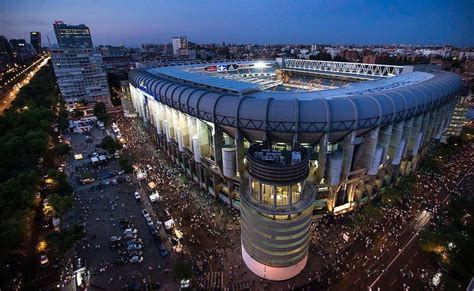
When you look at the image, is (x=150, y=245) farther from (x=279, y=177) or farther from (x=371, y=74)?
(x=371, y=74)

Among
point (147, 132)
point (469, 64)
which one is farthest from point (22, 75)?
point (469, 64)

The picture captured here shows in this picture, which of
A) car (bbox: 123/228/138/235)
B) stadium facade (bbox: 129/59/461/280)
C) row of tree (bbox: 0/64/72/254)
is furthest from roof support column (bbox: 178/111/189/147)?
row of tree (bbox: 0/64/72/254)

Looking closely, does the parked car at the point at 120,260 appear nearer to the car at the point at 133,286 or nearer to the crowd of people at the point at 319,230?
the car at the point at 133,286

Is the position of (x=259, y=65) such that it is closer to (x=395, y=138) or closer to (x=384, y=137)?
(x=395, y=138)

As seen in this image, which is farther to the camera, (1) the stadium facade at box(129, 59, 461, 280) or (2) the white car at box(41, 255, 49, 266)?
(2) the white car at box(41, 255, 49, 266)

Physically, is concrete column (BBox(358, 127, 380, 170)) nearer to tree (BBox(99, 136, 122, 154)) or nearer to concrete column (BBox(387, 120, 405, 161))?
concrete column (BBox(387, 120, 405, 161))

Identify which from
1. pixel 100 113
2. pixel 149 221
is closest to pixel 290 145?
pixel 149 221
